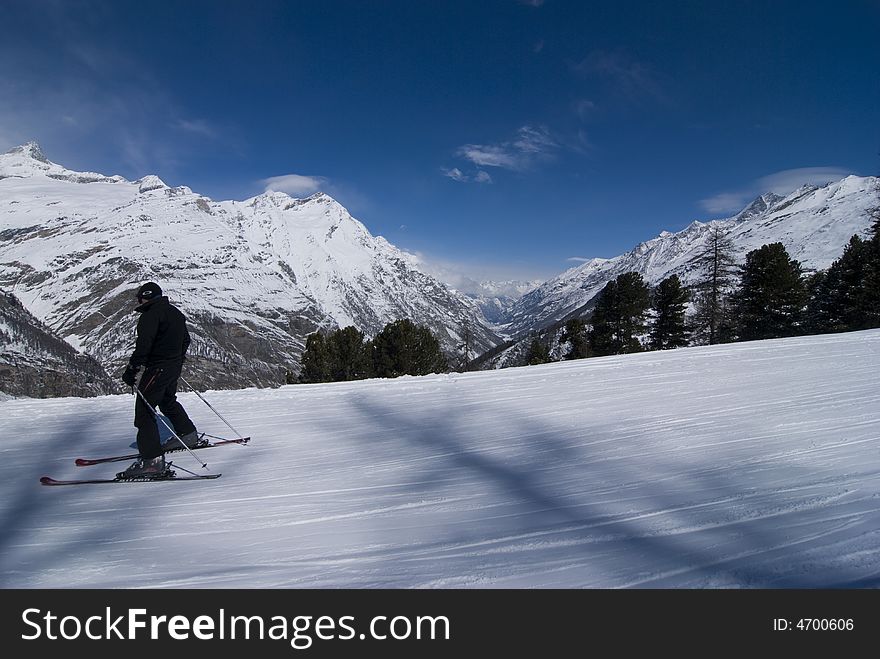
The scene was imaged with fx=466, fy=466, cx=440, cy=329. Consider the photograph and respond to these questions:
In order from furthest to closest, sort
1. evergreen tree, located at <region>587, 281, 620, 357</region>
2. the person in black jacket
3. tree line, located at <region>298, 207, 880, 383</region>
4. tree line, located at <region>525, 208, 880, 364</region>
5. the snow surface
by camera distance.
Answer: evergreen tree, located at <region>587, 281, 620, 357</region>
tree line, located at <region>298, 207, 880, 383</region>
tree line, located at <region>525, 208, 880, 364</region>
the person in black jacket
the snow surface

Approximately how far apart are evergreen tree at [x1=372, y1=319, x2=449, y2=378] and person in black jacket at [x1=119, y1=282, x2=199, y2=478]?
3039cm

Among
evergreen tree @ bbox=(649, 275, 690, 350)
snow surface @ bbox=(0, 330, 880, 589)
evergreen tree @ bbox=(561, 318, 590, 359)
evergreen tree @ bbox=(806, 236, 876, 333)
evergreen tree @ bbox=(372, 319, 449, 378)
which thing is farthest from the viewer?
evergreen tree @ bbox=(561, 318, 590, 359)

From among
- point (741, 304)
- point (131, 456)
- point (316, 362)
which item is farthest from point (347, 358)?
point (131, 456)

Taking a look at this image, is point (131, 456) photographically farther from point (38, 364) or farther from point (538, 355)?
point (38, 364)

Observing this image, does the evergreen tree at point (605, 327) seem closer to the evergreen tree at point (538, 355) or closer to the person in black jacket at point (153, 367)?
the evergreen tree at point (538, 355)

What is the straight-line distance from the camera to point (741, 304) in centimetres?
3612

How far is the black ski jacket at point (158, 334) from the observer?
236 inches

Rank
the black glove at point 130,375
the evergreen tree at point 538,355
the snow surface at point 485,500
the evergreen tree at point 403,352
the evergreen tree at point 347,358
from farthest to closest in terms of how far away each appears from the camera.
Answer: the evergreen tree at point 538,355 < the evergreen tree at point 403,352 < the evergreen tree at point 347,358 < the black glove at point 130,375 < the snow surface at point 485,500

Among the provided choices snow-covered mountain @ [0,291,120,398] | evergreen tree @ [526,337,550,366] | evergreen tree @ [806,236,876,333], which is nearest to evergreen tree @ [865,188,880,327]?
evergreen tree @ [806,236,876,333]

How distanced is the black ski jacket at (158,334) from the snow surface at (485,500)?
1.63 metres

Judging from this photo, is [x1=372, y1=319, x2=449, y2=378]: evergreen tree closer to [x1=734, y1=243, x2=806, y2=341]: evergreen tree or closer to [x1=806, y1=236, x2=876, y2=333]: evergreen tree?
[x1=734, y1=243, x2=806, y2=341]: evergreen tree

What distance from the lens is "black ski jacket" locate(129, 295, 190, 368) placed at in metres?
6.00

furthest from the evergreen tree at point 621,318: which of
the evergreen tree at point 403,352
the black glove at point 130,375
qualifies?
the black glove at point 130,375
